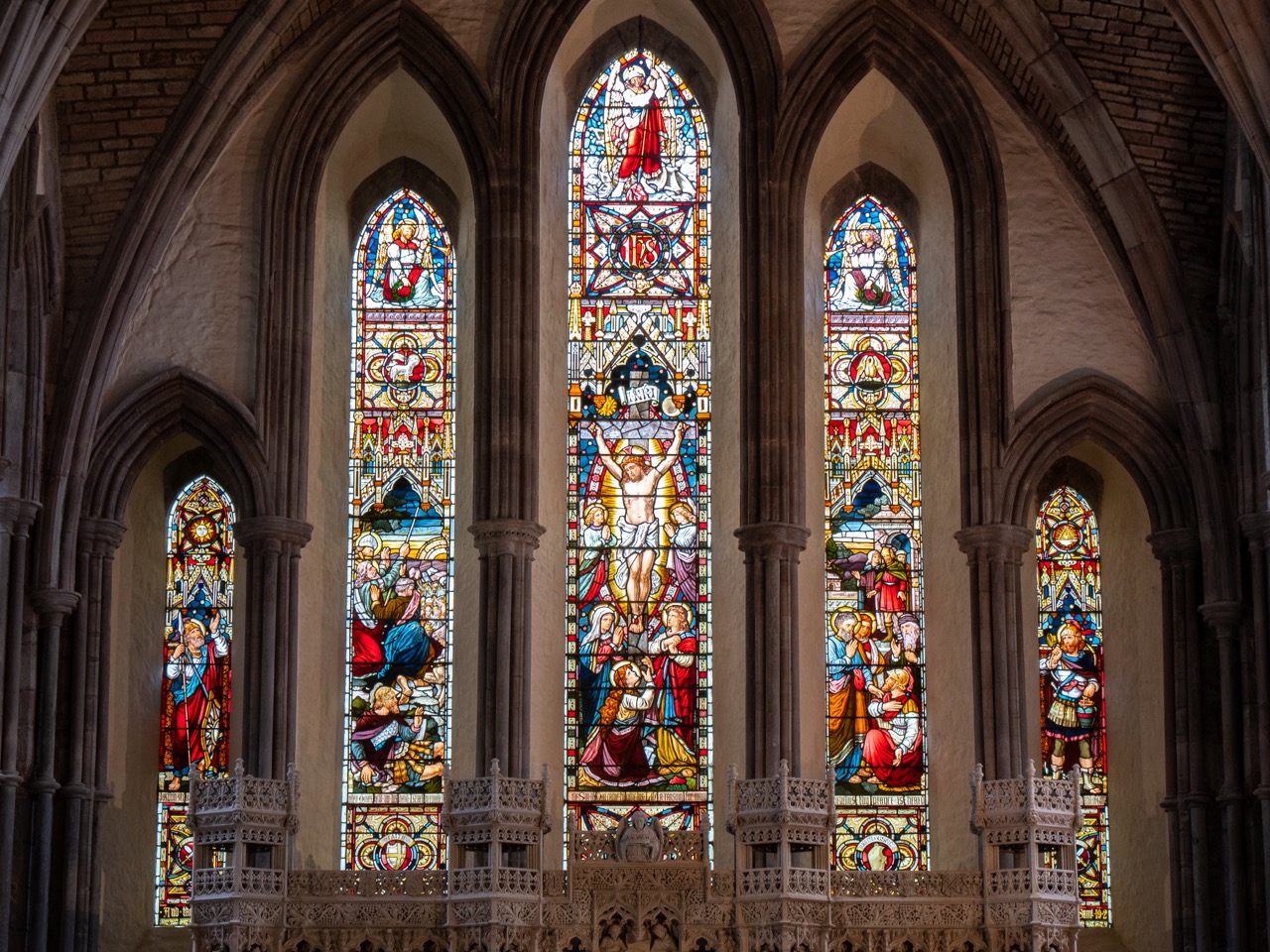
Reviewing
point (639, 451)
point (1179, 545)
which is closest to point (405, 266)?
point (639, 451)

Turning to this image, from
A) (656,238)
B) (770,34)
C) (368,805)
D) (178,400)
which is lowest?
(368,805)

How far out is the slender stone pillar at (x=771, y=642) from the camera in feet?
75.8

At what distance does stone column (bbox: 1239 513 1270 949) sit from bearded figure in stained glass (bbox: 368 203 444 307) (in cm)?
788

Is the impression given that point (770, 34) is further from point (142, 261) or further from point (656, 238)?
point (142, 261)

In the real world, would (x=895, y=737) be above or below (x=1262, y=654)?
below

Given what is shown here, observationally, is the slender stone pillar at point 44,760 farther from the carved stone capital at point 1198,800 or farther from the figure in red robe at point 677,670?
the carved stone capital at point 1198,800

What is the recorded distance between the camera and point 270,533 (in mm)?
23594

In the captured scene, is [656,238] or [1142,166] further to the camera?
[656,238]

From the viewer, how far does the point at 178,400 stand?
24.0m

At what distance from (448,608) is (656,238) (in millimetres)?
4133

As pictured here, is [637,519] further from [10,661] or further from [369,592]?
[10,661]

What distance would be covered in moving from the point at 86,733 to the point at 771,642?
5.94m

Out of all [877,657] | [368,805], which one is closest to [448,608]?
[368,805]

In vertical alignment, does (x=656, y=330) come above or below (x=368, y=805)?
above
